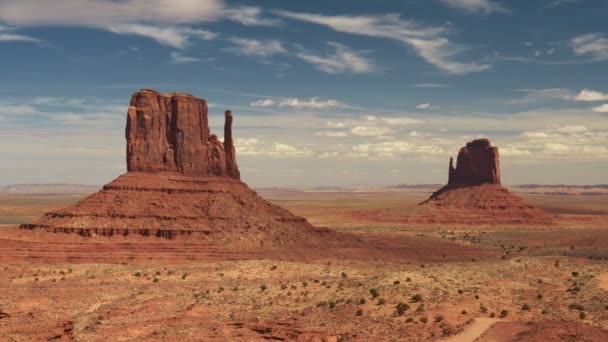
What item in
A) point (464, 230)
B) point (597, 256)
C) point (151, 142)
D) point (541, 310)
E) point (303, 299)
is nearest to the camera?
point (541, 310)

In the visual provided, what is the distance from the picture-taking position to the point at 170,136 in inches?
3081

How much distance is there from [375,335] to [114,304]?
70.3 feet

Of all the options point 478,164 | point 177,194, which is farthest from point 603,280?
point 478,164

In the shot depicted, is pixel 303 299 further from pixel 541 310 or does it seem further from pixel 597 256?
pixel 597 256

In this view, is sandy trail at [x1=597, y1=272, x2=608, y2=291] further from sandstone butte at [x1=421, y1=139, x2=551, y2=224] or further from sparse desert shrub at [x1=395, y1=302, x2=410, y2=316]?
sandstone butte at [x1=421, y1=139, x2=551, y2=224]

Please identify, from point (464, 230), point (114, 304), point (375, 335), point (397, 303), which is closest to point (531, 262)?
point (397, 303)

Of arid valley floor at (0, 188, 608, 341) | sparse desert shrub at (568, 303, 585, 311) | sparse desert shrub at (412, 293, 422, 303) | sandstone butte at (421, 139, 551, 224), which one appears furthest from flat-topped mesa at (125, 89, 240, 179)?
sandstone butte at (421, 139, 551, 224)

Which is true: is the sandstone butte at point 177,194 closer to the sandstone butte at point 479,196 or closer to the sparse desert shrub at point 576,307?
the sparse desert shrub at point 576,307

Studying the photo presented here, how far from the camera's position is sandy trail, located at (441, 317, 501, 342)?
29875 mm

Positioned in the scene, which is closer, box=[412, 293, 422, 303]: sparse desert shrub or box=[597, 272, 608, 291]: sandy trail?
box=[412, 293, 422, 303]: sparse desert shrub

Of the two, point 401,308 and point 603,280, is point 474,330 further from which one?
point 603,280

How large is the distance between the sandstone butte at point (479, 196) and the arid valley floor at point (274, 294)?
2633 inches

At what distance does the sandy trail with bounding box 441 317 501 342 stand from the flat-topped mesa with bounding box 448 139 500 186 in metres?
124

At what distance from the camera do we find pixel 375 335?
31.9 meters
